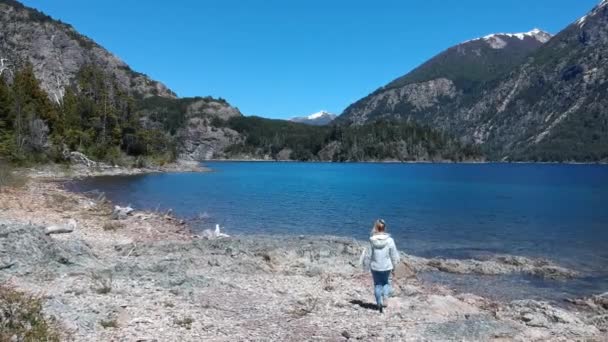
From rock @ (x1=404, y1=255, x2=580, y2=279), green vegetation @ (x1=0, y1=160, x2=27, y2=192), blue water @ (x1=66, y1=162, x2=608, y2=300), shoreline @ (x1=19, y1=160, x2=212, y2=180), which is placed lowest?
blue water @ (x1=66, y1=162, x2=608, y2=300)

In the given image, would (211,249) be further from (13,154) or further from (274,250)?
(13,154)

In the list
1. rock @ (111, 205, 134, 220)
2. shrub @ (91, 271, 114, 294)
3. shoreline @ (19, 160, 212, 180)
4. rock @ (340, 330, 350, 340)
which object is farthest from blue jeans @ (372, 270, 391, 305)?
shoreline @ (19, 160, 212, 180)

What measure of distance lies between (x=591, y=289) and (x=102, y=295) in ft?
66.2

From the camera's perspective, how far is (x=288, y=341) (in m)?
12.1

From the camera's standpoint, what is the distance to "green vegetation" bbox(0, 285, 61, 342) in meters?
8.17

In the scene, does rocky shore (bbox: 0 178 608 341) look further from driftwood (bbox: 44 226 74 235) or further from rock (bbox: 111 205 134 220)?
rock (bbox: 111 205 134 220)

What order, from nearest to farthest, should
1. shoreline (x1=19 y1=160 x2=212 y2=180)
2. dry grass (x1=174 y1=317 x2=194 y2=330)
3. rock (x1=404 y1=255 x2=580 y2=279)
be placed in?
dry grass (x1=174 y1=317 x2=194 y2=330) → rock (x1=404 y1=255 x2=580 y2=279) → shoreline (x1=19 y1=160 x2=212 y2=180)

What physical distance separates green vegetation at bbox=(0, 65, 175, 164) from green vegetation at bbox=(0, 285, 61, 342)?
63352 mm

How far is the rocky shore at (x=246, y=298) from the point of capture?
1259 centimetres

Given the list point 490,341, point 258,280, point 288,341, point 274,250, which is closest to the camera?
point 288,341

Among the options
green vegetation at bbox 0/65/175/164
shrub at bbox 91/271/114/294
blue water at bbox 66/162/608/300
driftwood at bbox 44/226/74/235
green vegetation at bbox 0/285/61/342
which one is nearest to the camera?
green vegetation at bbox 0/285/61/342

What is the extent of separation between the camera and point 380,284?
15.3 meters

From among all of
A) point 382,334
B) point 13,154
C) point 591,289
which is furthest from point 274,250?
point 13,154

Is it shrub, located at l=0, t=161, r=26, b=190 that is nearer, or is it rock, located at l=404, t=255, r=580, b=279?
rock, located at l=404, t=255, r=580, b=279
